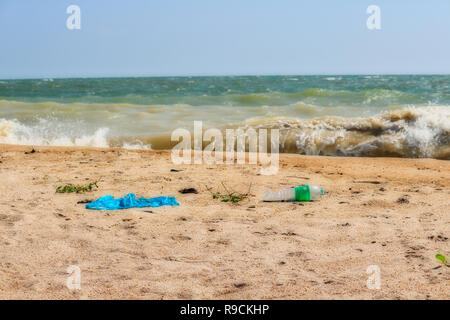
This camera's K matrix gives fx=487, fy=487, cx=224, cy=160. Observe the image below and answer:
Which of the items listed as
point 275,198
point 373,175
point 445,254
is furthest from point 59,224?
point 373,175

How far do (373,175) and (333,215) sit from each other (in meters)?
1.94

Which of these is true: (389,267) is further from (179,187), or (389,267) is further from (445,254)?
(179,187)

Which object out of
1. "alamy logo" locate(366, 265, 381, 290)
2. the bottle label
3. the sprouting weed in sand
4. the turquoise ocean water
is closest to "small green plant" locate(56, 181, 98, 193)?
the sprouting weed in sand

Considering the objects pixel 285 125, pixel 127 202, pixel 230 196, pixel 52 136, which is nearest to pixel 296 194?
pixel 230 196

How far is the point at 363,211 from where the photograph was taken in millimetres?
4246

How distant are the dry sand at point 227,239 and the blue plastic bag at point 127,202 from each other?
0.12m

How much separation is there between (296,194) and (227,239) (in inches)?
55.4

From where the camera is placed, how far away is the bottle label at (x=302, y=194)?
472 centimetres

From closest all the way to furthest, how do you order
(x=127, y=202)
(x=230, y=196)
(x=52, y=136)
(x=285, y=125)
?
(x=127, y=202)
(x=230, y=196)
(x=285, y=125)
(x=52, y=136)

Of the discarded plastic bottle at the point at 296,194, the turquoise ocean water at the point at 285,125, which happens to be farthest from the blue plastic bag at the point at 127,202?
the turquoise ocean water at the point at 285,125

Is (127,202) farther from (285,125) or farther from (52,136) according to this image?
(52,136)

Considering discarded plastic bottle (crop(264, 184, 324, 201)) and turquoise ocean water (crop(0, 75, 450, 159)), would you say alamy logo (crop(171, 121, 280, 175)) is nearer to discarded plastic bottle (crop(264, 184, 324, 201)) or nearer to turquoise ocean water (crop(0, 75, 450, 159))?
turquoise ocean water (crop(0, 75, 450, 159))

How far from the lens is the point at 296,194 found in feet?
15.6
